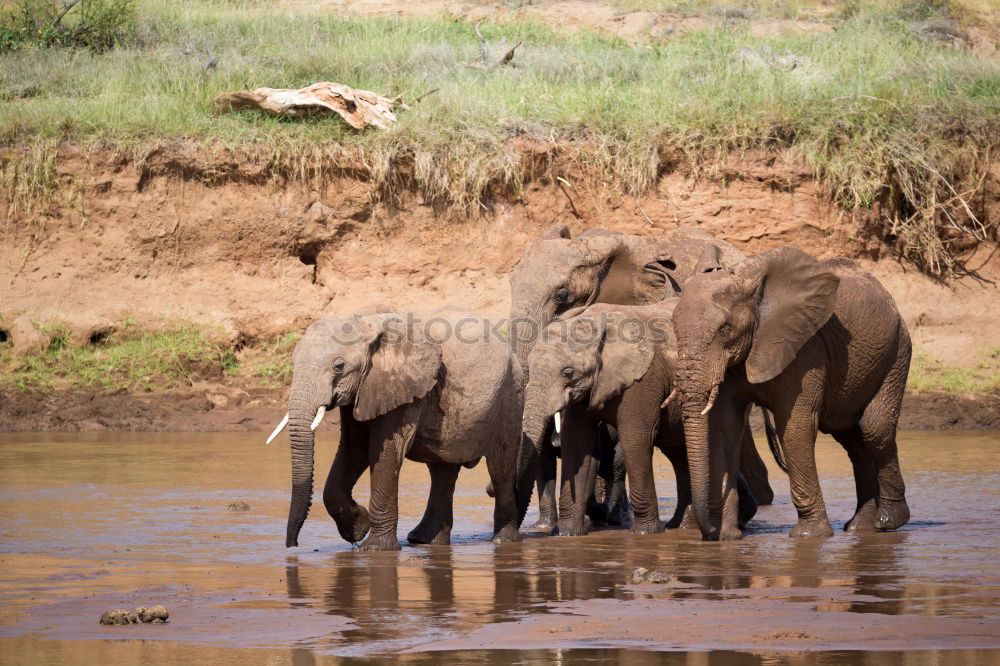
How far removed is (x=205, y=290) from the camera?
1922 centimetres

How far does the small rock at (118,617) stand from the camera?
6637 millimetres

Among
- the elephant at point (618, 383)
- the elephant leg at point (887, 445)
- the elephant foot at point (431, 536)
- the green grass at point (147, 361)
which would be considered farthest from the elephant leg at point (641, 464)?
the green grass at point (147, 361)

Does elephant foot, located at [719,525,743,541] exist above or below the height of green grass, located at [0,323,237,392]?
above

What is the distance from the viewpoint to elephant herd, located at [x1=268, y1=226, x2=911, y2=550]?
923 cm

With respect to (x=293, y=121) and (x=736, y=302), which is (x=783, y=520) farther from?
(x=293, y=121)

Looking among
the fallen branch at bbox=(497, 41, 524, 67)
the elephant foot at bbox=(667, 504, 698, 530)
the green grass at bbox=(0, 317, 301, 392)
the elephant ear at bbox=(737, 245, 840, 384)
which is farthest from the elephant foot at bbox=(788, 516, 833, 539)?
the fallen branch at bbox=(497, 41, 524, 67)

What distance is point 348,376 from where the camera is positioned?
29.6 feet

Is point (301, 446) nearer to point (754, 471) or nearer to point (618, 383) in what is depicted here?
point (618, 383)

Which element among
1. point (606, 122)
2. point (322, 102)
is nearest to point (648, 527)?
point (606, 122)

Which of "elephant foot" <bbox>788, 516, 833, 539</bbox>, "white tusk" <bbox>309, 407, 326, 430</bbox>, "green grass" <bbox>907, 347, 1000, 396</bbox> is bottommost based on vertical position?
"green grass" <bbox>907, 347, 1000, 396</bbox>

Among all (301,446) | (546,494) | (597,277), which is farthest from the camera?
(597,277)

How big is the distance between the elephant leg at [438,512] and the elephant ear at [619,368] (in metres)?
1.13

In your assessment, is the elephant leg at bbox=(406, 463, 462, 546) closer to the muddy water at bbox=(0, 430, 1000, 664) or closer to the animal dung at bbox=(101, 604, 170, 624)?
the muddy water at bbox=(0, 430, 1000, 664)

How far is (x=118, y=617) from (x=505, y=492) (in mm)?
3704
